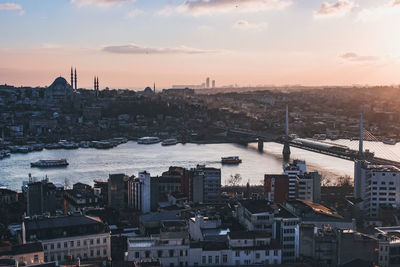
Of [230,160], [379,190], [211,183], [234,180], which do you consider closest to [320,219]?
[379,190]

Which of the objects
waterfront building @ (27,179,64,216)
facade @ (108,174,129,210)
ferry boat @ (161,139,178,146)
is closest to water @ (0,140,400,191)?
ferry boat @ (161,139,178,146)

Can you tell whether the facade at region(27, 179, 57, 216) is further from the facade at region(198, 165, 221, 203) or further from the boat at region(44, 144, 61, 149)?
the boat at region(44, 144, 61, 149)

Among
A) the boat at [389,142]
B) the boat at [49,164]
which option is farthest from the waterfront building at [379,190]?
the boat at [389,142]

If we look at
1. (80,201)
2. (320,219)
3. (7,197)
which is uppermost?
(320,219)

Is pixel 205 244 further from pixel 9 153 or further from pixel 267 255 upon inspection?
pixel 9 153

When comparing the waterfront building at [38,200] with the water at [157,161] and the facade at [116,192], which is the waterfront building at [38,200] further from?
the water at [157,161]

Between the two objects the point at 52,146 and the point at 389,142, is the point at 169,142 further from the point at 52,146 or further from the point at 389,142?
the point at 389,142

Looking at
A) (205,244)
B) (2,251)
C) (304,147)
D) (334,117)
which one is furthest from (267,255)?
(334,117)
